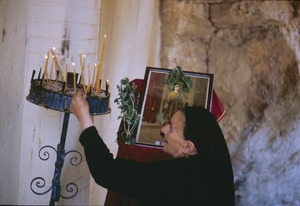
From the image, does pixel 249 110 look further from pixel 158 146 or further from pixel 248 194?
pixel 158 146

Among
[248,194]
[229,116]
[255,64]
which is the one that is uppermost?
[255,64]

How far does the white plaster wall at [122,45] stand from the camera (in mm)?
3582

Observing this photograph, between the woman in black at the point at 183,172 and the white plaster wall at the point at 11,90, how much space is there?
1380mm

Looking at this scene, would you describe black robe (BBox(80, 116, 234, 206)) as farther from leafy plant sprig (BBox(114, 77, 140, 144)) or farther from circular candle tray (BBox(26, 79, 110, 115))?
leafy plant sprig (BBox(114, 77, 140, 144))

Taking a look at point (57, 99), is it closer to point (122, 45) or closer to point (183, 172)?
point (183, 172)

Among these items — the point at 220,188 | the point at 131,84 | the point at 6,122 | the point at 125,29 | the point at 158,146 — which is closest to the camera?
the point at 220,188

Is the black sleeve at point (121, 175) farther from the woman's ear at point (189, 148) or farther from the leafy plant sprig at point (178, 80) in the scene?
the leafy plant sprig at point (178, 80)

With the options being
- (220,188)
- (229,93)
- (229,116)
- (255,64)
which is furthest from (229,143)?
(220,188)

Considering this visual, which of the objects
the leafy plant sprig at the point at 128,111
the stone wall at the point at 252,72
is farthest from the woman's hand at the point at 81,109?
the stone wall at the point at 252,72

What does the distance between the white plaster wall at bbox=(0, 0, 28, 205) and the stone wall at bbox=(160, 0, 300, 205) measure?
1999mm

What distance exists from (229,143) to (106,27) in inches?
75.6

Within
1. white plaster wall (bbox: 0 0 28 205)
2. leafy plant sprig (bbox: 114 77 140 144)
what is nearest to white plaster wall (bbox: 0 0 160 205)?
white plaster wall (bbox: 0 0 28 205)

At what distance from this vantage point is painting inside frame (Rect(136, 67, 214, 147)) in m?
2.62

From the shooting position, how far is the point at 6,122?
10.6 feet
